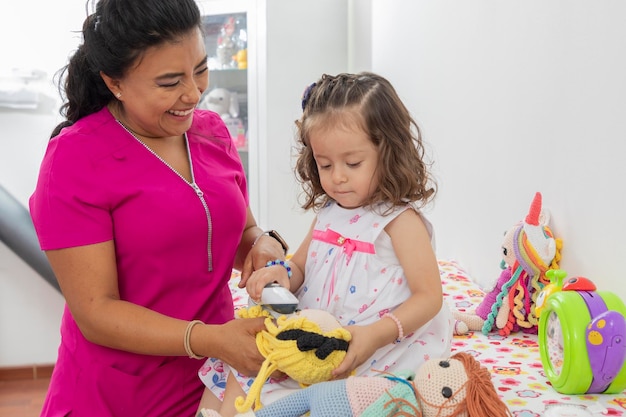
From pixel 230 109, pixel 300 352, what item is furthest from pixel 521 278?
pixel 230 109

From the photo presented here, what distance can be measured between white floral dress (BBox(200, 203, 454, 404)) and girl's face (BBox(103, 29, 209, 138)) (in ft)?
1.34

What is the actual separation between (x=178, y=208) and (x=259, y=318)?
0.30 m

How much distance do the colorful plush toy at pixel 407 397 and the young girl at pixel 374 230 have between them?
6.5 inches

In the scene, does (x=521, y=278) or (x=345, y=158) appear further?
(x=521, y=278)

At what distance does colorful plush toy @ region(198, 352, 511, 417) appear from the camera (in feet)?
3.50

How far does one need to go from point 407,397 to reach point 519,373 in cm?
47

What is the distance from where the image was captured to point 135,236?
137 centimetres

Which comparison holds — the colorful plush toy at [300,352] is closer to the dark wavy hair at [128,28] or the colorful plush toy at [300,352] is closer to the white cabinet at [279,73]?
the dark wavy hair at [128,28]

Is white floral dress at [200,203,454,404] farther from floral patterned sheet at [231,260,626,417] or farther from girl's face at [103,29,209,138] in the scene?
girl's face at [103,29,209,138]

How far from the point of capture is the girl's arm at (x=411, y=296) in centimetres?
120

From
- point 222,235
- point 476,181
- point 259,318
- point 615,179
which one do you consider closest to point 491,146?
point 476,181

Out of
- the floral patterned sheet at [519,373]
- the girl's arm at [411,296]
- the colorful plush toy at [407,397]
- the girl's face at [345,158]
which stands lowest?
the floral patterned sheet at [519,373]

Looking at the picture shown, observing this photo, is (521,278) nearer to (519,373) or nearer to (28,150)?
(519,373)

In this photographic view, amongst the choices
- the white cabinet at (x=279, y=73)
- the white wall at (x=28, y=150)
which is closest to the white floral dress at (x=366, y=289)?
the white cabinet at (x=279, y=73)
